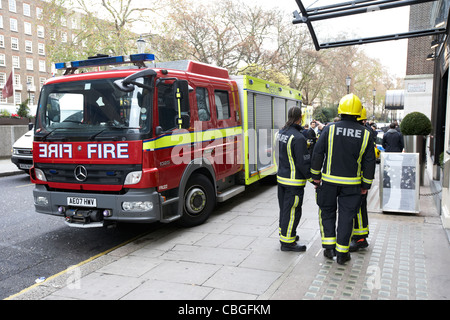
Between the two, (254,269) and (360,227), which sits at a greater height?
(360,227)

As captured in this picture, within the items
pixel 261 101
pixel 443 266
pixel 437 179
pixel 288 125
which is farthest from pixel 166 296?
pixel 437 179

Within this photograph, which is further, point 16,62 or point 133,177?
point 16,62

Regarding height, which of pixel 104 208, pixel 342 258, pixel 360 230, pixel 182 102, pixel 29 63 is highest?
pixel 29 63

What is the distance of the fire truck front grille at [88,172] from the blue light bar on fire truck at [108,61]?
1.61m

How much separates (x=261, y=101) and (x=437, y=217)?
168 inches

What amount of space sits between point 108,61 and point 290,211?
11.7 feet

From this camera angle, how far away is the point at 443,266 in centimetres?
416

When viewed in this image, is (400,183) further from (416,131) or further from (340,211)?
(416,131)

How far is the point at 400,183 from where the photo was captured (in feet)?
22.0

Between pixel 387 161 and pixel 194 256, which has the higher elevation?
pixel 387 161

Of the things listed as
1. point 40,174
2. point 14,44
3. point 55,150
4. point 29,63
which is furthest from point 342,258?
point 29,63

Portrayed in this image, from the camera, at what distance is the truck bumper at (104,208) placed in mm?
4984
